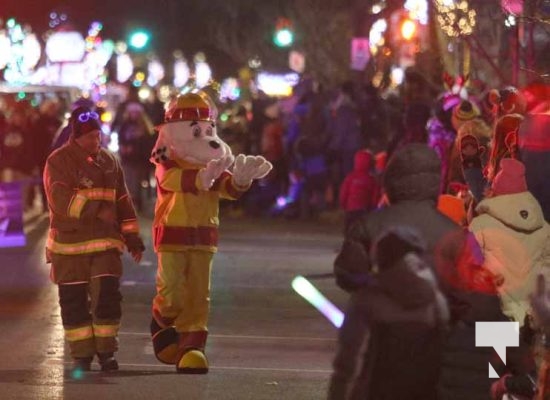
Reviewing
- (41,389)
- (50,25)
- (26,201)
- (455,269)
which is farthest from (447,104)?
(50,25)

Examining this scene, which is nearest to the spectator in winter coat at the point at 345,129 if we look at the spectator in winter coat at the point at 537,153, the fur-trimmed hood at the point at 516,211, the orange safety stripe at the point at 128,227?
the spectator in winter coat at the point at 537,153

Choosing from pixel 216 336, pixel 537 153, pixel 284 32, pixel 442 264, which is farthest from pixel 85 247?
pixel 284 32

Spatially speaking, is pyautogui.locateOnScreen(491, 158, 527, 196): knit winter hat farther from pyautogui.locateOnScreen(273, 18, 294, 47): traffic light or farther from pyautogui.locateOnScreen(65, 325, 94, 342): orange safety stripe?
pyautogui.locateOnScreen(273, 18, 294, 47): traffic light

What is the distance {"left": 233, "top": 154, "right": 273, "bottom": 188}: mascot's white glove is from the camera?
34.1ft

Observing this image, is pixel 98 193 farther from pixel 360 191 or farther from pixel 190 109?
pixel 360 191

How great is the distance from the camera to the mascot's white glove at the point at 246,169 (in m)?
10.4

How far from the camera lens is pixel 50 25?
57.8 meters

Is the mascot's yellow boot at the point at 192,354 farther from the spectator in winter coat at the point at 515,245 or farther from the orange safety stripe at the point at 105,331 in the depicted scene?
the spectator in winter coat at the point at 515,245

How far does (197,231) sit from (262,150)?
15271 millimetres

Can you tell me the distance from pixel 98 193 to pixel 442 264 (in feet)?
14.6

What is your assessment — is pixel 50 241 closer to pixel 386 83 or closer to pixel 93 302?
pixel 93 302

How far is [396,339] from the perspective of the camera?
6.39 metres

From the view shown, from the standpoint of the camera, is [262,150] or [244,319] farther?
[262,150]

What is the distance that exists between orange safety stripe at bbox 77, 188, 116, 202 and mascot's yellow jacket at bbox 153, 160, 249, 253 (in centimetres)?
34
